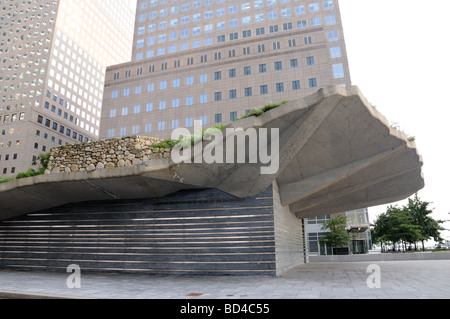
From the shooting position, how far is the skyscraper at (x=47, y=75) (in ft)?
248

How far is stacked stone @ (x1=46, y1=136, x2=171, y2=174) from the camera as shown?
14703 millimetres

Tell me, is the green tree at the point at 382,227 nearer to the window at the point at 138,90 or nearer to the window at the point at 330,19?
the window at the point at 330,19

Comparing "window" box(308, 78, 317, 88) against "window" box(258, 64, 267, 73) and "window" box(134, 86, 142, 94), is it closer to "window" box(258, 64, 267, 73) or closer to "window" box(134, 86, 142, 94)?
"window" box(258, 64, 267, 73)

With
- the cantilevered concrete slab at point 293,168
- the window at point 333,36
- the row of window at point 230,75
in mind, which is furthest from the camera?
the window at point 333,36

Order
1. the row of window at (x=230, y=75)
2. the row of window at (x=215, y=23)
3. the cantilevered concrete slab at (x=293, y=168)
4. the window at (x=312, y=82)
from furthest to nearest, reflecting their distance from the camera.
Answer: the row of window at (x=215, y=23), the row of window at (x=230, y=75), the window at (x=312, y=82), the cantilevered concrete slab at (x=293, y=168)

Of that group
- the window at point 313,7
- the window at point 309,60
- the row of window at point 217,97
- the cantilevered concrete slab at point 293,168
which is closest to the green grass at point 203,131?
the cantilevered concrete slab at point 293,168

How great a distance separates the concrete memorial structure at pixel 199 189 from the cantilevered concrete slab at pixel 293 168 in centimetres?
6

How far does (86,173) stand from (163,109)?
38142mm

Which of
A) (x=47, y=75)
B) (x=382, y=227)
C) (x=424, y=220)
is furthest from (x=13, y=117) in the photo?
(x=424, y=220)

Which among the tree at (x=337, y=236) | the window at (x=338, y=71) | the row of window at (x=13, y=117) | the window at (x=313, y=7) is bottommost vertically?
the tree at (x=337, y=236)

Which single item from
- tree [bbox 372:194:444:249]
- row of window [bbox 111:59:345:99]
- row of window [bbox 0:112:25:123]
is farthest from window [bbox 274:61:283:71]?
row of window [bbox 0:112:25:123]

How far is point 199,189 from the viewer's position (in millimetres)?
16406

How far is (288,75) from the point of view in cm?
4666

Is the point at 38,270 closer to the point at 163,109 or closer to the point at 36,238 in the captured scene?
the point at 36,238
